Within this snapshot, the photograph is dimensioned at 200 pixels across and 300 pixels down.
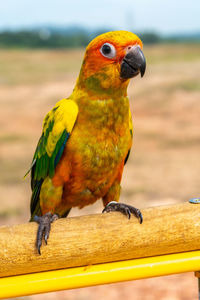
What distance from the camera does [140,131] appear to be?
8.24 m

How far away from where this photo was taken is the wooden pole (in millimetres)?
987

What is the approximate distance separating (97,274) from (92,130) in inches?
18.9

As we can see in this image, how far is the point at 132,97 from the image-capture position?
10469 mm

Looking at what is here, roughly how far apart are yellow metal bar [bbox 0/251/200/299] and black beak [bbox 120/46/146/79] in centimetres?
53

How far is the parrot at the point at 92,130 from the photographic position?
1.21 m

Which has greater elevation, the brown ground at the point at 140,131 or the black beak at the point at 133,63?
the black beak at the point at 133,63

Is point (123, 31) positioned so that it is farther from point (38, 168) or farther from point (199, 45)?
point (199, 45)

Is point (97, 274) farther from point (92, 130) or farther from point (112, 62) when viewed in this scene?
point (112, 62)

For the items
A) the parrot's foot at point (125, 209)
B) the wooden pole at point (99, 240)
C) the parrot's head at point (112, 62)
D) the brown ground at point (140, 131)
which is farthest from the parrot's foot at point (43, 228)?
the brown ground at point (140, 131)

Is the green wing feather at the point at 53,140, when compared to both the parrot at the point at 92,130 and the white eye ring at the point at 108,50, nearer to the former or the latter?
the parrot at the point at 92,130

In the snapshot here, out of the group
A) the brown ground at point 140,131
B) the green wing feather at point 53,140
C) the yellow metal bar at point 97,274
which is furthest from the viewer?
the brown ground at point 140,131

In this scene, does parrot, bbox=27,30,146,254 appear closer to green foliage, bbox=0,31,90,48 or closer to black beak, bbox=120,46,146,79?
black beak, bbox=120,46,146,79

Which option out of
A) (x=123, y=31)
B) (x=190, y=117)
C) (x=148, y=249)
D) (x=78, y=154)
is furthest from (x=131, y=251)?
(x=190, y=117)

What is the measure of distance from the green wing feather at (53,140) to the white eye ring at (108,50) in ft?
0.67
